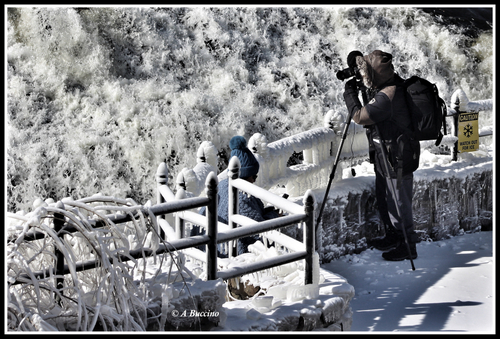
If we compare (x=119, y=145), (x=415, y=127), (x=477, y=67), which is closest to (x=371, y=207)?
(x=415, y=127)

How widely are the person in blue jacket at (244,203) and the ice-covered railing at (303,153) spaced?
48 centimetres

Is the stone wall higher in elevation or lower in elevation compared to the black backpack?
lower

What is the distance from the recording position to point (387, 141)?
6.73 m

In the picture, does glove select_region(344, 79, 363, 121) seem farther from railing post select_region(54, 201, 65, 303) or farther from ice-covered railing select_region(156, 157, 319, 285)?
railing post select_region(54, 201, 65, 303)

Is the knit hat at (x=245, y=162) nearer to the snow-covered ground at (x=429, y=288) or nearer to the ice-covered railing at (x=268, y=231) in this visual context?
the ice-covered railing at (x=268, y=231)

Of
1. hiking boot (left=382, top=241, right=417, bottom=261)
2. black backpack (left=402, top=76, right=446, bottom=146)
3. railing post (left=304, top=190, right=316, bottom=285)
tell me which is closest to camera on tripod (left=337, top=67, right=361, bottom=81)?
black backpack (left=402, top=76, right=446, bottom=146)

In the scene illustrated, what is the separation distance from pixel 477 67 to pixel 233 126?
6.78 m

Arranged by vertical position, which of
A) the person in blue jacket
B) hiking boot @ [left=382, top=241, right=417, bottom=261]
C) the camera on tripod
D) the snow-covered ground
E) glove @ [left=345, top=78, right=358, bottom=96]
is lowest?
the snow-covered ground

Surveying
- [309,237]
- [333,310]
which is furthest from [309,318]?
[309,237]

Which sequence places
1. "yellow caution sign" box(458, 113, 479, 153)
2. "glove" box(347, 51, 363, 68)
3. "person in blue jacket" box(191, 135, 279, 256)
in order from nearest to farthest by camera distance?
"person in blue jacket" box(191, 135, 279, 256)
"glove" box(347, 51, 363, 68)
"yellow caution sign" box(458, 113, 479, 153)

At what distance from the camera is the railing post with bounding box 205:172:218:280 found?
12.8 ft

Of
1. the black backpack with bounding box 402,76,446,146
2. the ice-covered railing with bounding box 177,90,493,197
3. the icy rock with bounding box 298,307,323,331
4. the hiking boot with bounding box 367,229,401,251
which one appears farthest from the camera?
the hiking boot with bounding box 367,229,401,251

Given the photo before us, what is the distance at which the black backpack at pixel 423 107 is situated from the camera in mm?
6613

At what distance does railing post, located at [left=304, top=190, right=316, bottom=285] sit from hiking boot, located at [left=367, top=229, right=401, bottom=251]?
9.19 ft
